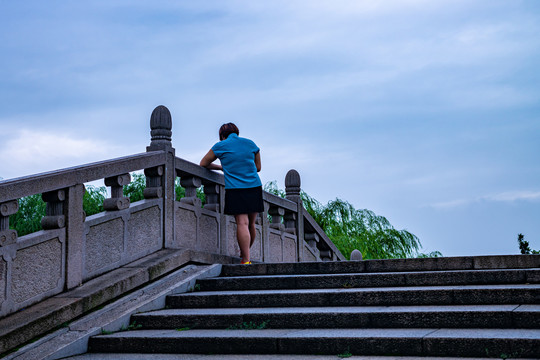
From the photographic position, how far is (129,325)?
6129mm

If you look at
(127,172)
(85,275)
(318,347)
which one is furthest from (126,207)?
(318,347)

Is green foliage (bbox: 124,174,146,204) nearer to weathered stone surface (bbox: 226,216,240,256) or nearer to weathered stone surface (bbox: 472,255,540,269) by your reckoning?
weathered stone surface (bbox: 226,216,240,256)

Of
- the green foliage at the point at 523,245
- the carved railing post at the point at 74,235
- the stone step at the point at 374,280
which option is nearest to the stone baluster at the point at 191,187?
the stone step at the point at 374,280

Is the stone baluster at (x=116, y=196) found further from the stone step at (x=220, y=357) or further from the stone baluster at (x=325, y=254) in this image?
the stone baluster at (x=325, y=254)

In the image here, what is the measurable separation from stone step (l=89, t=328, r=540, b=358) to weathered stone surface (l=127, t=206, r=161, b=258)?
1.50 meters

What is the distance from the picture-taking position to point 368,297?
594cm

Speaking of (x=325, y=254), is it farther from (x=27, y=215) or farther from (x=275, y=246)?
(x=27, y=215)

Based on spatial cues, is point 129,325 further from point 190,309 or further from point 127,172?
point 127,172

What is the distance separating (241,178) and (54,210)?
2.47m

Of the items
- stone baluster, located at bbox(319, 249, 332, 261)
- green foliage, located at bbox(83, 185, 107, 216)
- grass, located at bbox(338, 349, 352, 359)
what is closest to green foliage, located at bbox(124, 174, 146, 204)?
green foliage, located at bbox(83, 185, 107, 216)

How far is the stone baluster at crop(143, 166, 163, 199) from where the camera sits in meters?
7.65

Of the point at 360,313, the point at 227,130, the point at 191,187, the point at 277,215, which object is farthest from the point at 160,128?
the point at 277,215

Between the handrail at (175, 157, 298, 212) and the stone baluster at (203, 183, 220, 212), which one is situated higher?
the handrail at (175, 157, 298, 212)

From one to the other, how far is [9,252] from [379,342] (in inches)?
128
